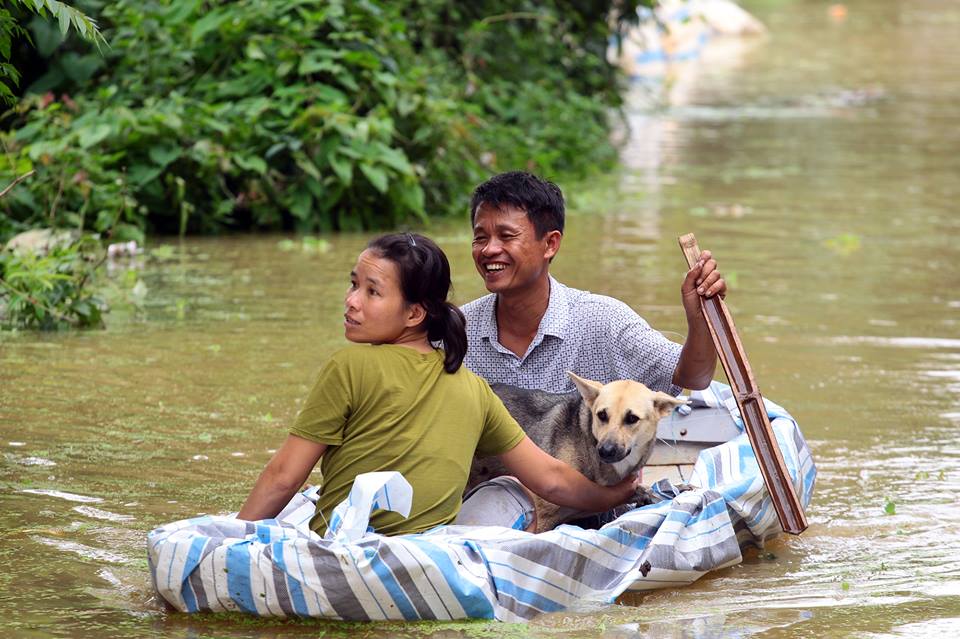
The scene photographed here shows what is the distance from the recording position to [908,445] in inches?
301

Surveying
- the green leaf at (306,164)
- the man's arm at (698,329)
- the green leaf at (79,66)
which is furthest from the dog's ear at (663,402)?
the green leaf at (79,66)

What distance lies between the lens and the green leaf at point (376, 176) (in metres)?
12.8

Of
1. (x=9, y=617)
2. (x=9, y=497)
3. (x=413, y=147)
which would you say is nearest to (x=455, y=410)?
(x=9, y=617)

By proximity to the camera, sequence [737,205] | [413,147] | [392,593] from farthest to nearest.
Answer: [737,205]
[413,147]
[392,593]

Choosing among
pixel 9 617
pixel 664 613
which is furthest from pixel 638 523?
pixel 9 617

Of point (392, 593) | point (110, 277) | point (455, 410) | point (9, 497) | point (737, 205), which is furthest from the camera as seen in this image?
point (737, 205)

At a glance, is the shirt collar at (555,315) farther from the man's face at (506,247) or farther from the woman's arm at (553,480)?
the woman's arm at (553,480)

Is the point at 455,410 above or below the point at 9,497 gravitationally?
above

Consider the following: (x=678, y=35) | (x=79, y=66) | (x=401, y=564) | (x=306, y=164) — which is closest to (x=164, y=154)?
(x=306, y=164)

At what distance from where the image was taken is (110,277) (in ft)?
36.8

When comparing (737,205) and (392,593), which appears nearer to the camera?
(392,593)

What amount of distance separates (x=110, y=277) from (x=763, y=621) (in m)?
7.31

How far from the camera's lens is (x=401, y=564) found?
4.63m

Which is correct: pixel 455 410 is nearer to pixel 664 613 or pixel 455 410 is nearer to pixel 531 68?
pixel 664 613
